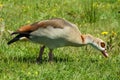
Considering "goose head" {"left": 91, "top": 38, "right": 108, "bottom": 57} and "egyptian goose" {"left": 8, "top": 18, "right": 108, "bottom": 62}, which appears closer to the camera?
"egyptian goose" {"left": 8, "top": 18, "right": 108, "bottom": 62}

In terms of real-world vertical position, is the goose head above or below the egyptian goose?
below

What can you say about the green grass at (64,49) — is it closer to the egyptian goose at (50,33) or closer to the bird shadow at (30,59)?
the bird shadow at (30,59)

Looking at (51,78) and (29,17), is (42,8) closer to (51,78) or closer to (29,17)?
(29,17)

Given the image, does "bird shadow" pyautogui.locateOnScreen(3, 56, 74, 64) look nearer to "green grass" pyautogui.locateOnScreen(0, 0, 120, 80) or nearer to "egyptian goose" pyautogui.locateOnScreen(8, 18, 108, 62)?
"green grass" pyautogui.locateOnScreen(0, 0, 120, 80)

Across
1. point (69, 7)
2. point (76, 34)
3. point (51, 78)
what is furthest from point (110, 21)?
point (51, 78)

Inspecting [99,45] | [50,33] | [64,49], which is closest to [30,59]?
[50,33]

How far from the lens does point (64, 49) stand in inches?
339

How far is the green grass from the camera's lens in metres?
6.93

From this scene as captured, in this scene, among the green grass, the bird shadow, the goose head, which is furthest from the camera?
the goose head

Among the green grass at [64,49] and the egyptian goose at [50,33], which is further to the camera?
the egyptian goose at [50,33]

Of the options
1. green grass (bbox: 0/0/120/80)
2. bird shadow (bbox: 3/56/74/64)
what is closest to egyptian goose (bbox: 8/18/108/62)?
bird shadow (bbox: 3/56/74/64)

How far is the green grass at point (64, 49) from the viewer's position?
6.93 metres

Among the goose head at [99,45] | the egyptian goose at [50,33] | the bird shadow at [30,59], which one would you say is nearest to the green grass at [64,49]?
the bird shadow at [30,59]

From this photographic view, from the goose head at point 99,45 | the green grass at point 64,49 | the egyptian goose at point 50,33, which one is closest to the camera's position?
the green grass at point 64,49
